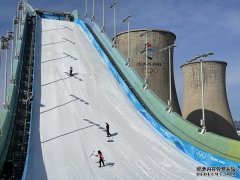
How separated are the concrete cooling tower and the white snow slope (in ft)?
65.6

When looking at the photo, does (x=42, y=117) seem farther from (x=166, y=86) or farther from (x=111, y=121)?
(x=166, y=86)

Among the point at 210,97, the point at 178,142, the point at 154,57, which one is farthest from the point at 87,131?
the point at 210,97

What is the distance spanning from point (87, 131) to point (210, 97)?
105 feet

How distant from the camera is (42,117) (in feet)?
103

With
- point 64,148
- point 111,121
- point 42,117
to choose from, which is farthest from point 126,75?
point 64,148

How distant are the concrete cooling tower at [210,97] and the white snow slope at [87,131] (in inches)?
787

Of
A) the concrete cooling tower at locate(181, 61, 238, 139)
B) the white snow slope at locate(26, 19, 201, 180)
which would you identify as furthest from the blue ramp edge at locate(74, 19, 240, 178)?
the concrete cooling tower at locate(181, 61, 238, 139)

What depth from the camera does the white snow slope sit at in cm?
2480

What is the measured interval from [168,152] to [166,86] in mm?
31256

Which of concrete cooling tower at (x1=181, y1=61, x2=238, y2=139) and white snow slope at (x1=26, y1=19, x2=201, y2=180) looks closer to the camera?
white snow slope at (x1=26, y1=19, x2=201, y2=180)

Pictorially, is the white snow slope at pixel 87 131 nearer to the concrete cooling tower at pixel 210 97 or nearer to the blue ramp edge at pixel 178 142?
the blue ramp edge at pixel 178 142

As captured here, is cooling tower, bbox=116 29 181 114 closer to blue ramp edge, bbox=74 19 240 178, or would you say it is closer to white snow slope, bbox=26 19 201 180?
white snow slope, bbox=26 19 201 180

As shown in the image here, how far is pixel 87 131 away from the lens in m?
30.7

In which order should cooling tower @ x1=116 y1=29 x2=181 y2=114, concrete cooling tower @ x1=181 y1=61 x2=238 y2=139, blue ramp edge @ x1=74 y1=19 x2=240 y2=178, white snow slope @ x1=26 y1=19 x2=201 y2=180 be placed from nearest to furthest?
white snow slope @ x1=26 y1=19 x2=201 y2=180 → blue ramp edge @ x1=74 y1=19 x2=240 y2=178 → concrete cooling tower @ x1=181 y1=61 x2=238 y2=139 → cooling tower @ x1=116 y1=29 x2=181 y2=114
